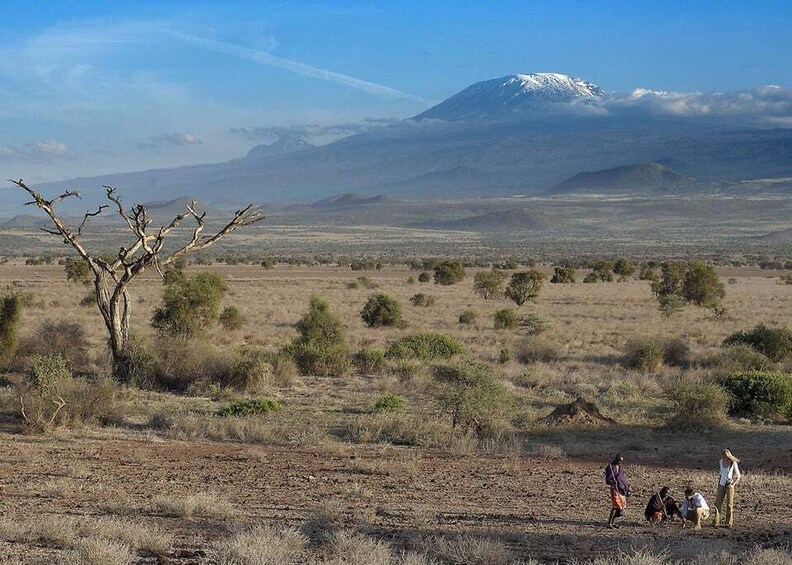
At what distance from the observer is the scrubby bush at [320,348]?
24719 mm

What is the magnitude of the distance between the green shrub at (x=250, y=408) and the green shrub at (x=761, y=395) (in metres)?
8.89

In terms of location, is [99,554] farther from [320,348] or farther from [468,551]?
[320,348]

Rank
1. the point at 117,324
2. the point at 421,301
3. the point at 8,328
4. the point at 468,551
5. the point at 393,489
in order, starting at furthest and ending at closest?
the point at 421,301 → the point at 8,328 → the point at 117,324 → the point at 393,489 → the point at 468,551

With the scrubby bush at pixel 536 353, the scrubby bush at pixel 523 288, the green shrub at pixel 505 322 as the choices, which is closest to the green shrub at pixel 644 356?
the scrubby bush at pixel 536 353

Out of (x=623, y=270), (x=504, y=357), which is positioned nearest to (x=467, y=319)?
(x=504, y=357)

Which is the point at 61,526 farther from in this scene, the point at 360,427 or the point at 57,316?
the point at 57,316

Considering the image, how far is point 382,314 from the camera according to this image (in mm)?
35500

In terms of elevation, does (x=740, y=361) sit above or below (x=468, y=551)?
below

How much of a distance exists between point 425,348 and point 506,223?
165497 mm

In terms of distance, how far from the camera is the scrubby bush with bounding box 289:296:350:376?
24.7 m

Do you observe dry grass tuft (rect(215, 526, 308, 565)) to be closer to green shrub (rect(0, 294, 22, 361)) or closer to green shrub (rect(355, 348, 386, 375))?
green shrub (rect(355, 348, 386, 375))

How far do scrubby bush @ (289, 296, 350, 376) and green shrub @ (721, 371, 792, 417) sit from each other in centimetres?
928

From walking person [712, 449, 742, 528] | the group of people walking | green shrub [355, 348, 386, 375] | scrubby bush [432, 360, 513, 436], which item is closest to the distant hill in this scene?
green shrub [355, 348, 386, 375]

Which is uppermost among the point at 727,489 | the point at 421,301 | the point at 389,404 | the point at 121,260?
the point at 121,260
